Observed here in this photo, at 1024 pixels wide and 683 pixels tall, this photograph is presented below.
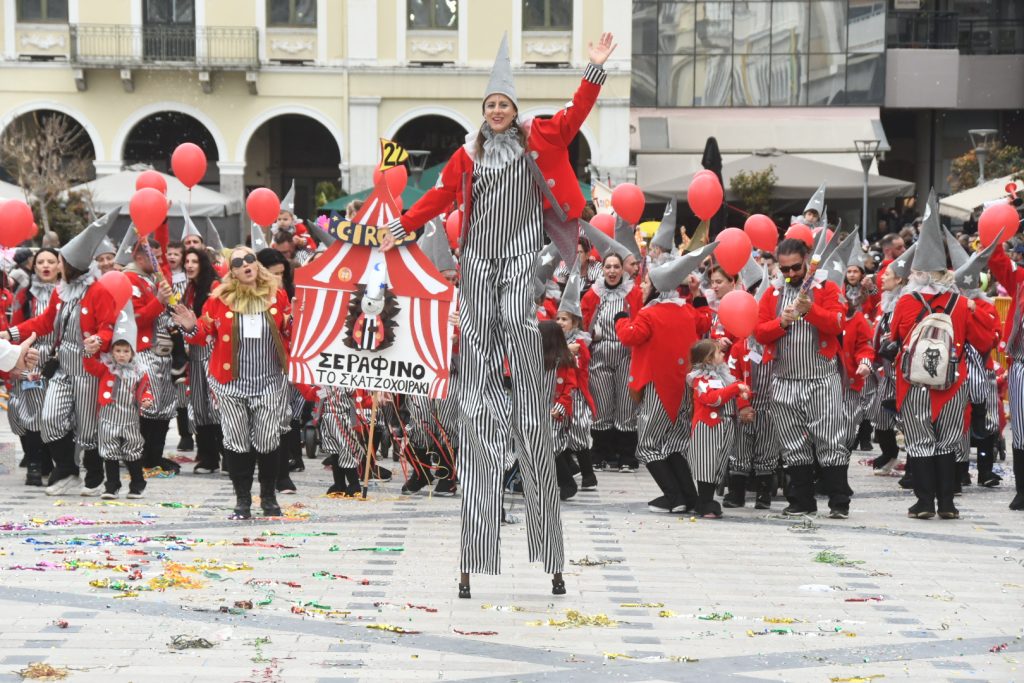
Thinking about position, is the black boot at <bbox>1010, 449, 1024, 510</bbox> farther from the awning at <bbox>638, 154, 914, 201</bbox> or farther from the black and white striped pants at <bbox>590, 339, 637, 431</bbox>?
the awning at <bbox>638, 154, 914, 201</bbox>

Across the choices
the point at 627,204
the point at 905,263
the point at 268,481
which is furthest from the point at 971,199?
the point at 268,481

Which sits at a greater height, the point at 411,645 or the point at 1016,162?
the point at 1016,162

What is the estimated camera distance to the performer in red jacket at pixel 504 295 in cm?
729

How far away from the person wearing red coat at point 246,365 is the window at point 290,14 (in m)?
27.0

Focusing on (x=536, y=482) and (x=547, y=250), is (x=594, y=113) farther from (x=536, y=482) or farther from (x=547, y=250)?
(x=536, y=482)

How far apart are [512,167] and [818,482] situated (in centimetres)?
489

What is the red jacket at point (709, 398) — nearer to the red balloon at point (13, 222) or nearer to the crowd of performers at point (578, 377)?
the crowd of performers at point (578, 377)

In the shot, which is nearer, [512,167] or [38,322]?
[512,167]

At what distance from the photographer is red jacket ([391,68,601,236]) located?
7.26 m

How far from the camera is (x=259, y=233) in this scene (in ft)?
45.2

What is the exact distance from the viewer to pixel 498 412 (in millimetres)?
7406

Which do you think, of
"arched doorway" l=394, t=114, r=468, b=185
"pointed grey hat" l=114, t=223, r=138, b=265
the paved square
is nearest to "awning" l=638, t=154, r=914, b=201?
"arched doorway" l=394, t=114, r=468, b=185

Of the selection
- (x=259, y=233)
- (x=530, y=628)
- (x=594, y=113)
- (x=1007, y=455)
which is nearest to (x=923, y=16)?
Result: (x=594, y=113)

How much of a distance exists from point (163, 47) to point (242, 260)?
1079 inches
